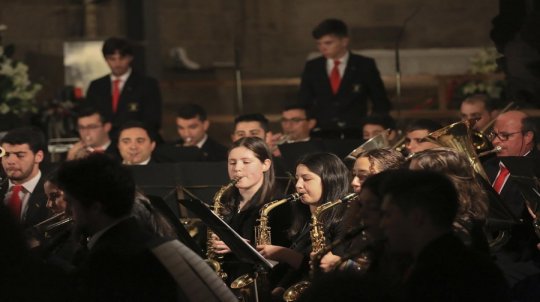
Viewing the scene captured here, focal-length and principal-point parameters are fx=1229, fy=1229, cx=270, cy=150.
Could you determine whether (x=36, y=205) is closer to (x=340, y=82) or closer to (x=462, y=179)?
(x=462, y=179)

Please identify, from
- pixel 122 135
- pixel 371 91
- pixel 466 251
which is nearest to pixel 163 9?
pixel 371 91

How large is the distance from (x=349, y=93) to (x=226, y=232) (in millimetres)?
5047

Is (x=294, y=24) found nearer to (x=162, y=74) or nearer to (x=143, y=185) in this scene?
(x=162, y=74)

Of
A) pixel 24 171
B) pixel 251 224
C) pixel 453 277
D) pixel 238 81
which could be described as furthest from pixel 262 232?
pixel 238 81

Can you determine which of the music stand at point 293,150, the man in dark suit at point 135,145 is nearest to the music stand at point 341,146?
the music stand at point 293,150

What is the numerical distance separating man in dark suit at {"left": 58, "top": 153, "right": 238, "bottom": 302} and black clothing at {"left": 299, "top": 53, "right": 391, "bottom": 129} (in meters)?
6.26

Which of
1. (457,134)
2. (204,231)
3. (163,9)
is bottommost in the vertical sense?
(204,231)

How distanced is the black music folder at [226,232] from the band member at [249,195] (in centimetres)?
84

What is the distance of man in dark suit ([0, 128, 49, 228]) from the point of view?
7285 mm

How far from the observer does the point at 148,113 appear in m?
10.5

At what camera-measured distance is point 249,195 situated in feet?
22.1

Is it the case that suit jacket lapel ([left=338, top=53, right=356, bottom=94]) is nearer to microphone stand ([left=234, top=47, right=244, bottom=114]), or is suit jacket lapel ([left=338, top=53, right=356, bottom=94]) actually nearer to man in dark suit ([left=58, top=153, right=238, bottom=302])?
microphone stand ([left=234, top=47, right=244, bottom=114])

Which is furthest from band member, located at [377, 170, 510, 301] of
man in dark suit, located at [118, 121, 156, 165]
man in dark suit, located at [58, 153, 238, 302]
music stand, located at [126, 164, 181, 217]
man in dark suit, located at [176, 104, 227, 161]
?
man in dark suit, located at [176, 104, 227, 161]

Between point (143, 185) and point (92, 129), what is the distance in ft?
8.26
